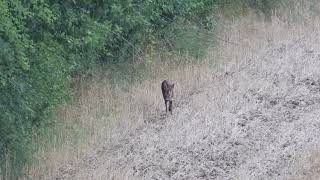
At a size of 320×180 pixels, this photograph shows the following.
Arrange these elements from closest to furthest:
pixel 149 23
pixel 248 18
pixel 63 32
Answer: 1. pixel 63 32
2. pixel 149 23
3. pixel 248 18

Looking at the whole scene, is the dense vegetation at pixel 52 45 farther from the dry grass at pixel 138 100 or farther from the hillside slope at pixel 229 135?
the hillside slope at pixel 229 135

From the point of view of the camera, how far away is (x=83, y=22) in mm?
→ 8672

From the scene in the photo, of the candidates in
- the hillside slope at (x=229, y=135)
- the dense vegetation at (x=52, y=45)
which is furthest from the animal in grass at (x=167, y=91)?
the dense vegetation at (x=52, y=45)

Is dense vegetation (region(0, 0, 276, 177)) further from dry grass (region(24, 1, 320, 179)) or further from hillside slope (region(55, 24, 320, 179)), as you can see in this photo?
hillside slope (region(55, 24, 320, 179))

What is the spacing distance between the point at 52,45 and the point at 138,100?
219cm

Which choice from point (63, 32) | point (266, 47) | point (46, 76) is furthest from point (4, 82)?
point (266, 47)

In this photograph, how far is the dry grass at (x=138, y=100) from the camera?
25.4 ft

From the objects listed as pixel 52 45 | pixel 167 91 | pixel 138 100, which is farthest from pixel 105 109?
pixel 52 45

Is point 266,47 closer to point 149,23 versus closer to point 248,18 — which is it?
point 248,18

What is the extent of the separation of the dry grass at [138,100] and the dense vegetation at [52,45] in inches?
14.3

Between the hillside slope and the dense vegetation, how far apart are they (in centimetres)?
81

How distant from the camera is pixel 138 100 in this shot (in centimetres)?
973

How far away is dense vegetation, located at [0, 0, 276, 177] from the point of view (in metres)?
6.75

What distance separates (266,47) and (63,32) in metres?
5.56
